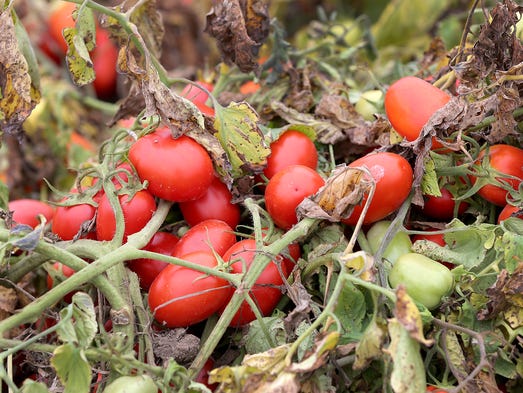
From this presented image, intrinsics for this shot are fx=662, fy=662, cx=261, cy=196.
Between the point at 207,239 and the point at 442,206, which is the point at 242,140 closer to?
the point at 207,239

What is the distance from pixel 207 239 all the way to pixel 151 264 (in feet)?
0.39

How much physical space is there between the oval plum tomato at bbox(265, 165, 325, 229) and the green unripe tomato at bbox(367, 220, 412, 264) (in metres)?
0.12

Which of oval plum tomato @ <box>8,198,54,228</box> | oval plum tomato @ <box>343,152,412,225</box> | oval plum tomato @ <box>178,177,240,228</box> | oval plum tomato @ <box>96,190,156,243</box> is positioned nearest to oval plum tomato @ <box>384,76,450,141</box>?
oval plum tomato @ <box>343,152,412,225</box>

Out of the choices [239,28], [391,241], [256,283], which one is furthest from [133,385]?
[239,28]

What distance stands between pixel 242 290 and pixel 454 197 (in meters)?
0.44

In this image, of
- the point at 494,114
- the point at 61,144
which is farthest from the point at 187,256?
the point at 61,144

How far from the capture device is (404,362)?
2.77ft

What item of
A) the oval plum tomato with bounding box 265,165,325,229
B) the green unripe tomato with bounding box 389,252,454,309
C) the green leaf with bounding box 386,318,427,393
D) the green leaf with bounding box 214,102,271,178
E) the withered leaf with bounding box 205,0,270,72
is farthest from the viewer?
the withered leaf with bounding box 205,0,270,72

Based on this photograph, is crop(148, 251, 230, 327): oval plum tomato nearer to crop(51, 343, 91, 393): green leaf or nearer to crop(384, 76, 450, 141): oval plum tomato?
crop(51, 343, 91, 393): green leaf

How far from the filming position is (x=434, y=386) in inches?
38.3

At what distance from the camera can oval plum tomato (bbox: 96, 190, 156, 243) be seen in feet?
3.67

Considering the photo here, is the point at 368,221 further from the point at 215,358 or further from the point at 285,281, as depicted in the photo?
the point at 215,358

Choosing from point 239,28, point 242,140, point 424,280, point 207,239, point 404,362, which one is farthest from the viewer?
point 239,28

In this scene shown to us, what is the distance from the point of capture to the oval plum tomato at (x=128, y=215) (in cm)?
112
